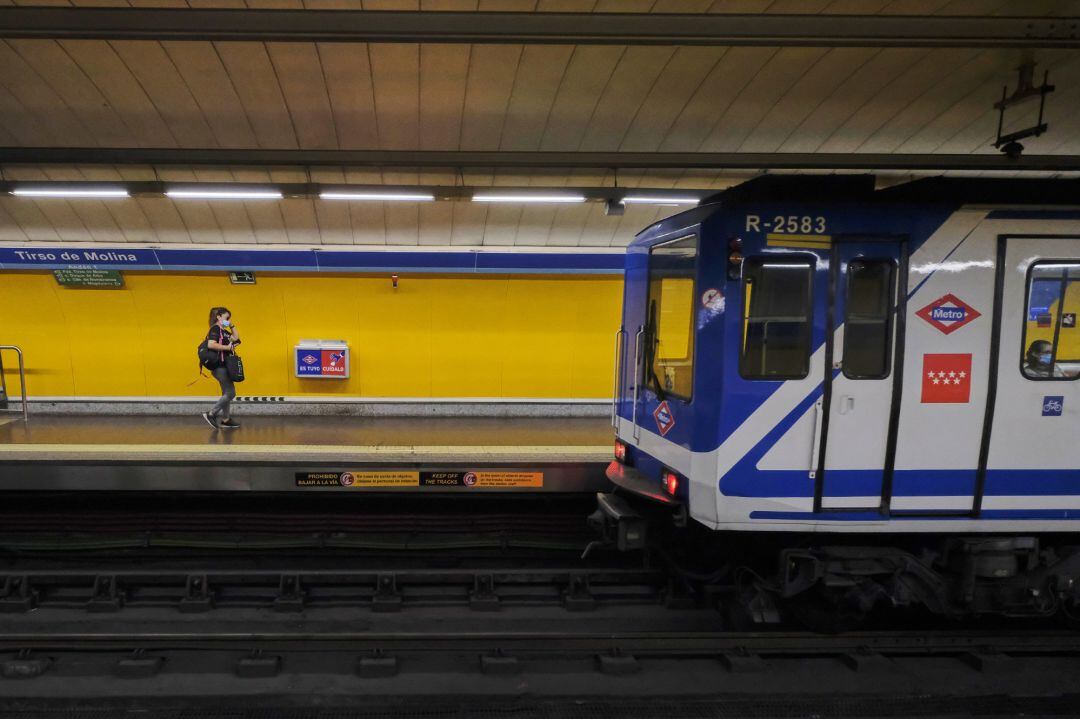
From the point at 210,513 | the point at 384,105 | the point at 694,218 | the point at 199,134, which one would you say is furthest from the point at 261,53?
the point at 210,513

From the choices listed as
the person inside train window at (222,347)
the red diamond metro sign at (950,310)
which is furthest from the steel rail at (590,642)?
the person inside train window at (222,347)

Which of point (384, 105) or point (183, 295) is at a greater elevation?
point (384, 105)

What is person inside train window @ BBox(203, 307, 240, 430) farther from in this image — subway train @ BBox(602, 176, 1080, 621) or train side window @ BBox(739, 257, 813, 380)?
train side window @ BBox(739, 257, 813, 380)

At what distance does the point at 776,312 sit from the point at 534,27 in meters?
2.41

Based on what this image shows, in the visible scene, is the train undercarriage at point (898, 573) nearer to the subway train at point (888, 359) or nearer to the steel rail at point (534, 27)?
the subway train at point (888, 359)

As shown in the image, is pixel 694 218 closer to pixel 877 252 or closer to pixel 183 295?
pixel 877 252

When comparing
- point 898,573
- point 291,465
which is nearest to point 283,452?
point 291,465

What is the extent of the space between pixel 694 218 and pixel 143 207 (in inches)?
300

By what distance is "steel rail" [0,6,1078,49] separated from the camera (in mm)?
3186

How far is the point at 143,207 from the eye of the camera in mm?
7242

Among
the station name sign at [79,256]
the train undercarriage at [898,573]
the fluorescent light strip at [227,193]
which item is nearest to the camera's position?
the train undercarriage at [898,573]

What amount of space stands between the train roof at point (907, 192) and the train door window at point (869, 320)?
447 mm

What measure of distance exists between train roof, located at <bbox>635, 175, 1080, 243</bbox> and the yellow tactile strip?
3087 millimetres

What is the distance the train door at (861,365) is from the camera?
3469 millimetres
